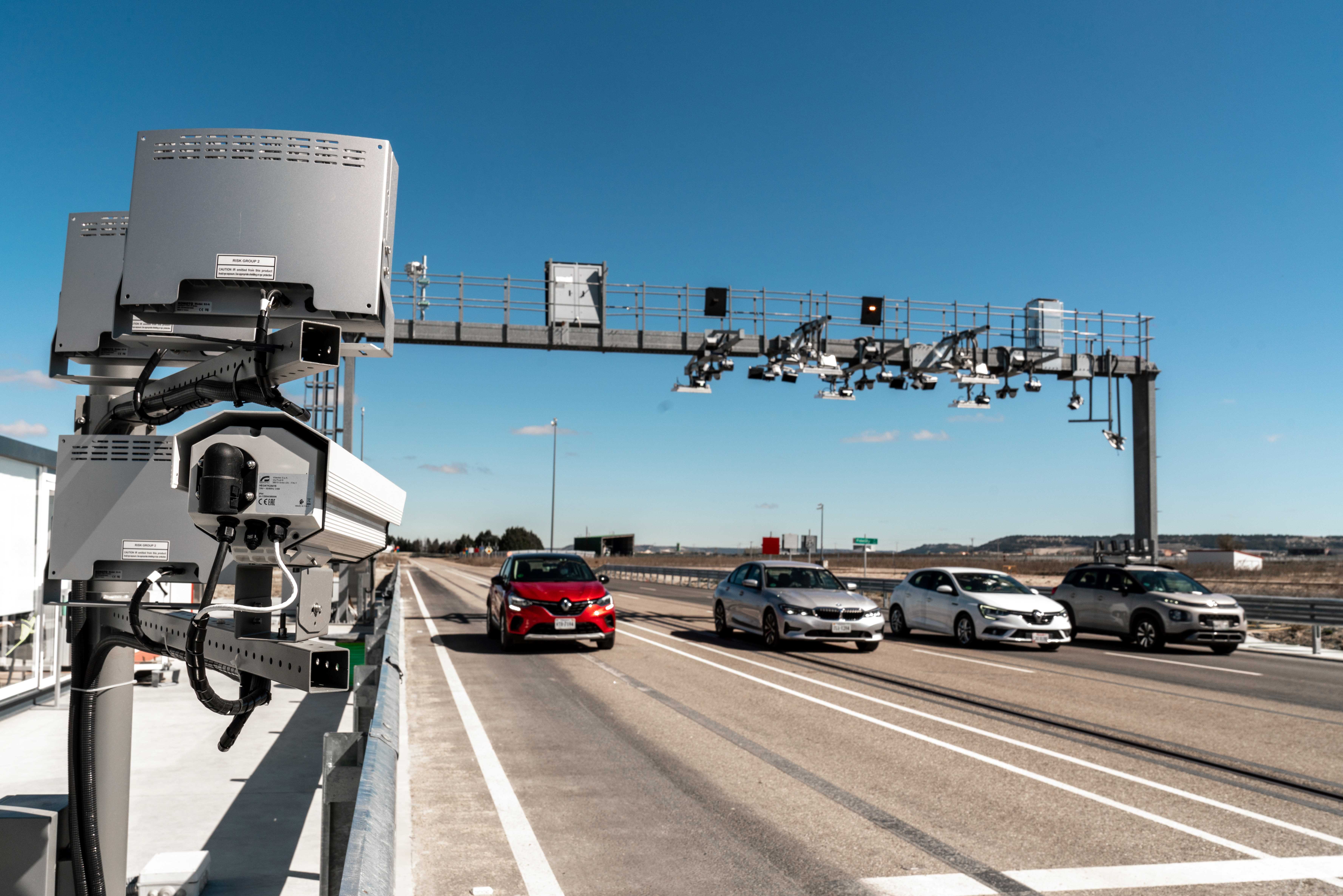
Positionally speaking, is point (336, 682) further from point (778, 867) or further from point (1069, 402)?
point (1069, 402)


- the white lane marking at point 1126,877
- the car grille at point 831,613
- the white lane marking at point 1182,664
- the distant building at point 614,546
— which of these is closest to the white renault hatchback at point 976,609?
the white lane marking at point 1182,664

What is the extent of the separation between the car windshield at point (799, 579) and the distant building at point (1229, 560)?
58.2 meters

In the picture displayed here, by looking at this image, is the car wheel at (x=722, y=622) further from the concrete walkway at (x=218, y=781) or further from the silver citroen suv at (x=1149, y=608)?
the concrete walkway at (x=218, y=781)

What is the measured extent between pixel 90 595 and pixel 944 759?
6.67 m

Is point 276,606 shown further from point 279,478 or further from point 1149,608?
point 1149,608

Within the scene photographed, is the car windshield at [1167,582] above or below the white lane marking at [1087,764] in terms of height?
above

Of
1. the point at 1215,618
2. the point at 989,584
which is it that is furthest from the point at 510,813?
the point at 1215,618

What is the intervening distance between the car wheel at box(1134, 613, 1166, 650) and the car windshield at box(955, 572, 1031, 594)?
2128mm

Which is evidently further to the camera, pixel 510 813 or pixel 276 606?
pixel 510 813

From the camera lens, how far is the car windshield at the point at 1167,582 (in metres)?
18.8

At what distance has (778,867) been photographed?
5227 mm

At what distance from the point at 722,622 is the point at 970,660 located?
5.15m

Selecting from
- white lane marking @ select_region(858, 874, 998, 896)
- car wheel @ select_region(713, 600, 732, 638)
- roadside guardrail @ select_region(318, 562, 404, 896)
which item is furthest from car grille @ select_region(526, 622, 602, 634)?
white lane marking @ select_region(858, 874, 998, 896)

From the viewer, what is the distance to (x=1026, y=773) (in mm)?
7508
